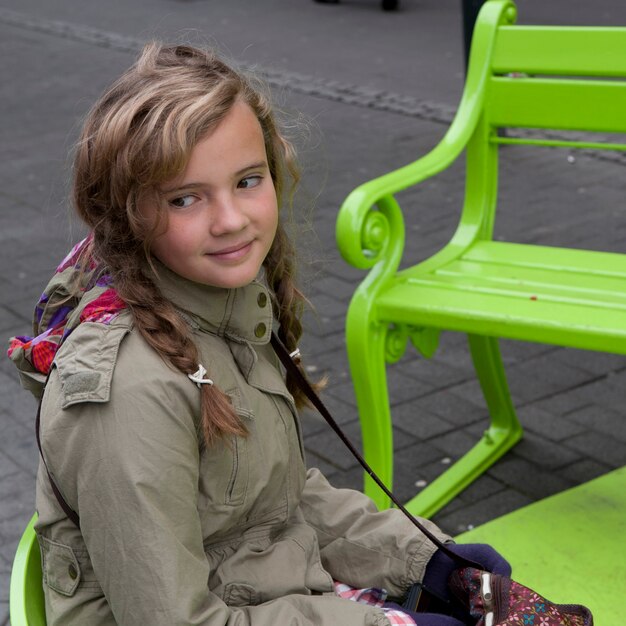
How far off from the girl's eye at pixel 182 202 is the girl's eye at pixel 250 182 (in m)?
0.10

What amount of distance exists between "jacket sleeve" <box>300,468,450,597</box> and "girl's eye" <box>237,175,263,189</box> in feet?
1.93

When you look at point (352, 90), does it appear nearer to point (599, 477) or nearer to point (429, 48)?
point (429, 48)

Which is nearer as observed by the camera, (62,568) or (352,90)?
(62,568)

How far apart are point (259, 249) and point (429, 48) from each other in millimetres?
9079

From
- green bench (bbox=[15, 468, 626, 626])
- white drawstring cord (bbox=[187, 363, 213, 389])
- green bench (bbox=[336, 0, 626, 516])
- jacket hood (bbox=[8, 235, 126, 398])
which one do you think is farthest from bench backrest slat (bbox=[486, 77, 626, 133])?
white drawstring cord (bbox=[187, 363, 213, 389])

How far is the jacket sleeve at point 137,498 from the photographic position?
1.57 meters

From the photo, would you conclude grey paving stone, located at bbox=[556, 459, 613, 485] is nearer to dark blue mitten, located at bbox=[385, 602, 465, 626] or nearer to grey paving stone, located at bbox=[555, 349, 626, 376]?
grey paving stone, located at bbox=[555, 349, 626, 376]

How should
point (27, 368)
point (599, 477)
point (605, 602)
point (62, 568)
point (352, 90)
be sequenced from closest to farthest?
1. point (62, 568)
2. point (27, 368)
3. point (605, 602)
4. point (599, 477)
5. point (352, 90)

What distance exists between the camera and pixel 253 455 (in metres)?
1.78

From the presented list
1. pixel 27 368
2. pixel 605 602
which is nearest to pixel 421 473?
pixel 605 602

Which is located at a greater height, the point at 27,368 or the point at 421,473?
the point at 27,368

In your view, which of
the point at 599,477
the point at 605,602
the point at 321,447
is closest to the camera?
the point at 605,602

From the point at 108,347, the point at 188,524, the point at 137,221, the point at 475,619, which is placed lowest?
the point at 475,619

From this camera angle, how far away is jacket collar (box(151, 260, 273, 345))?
181 centimetres
